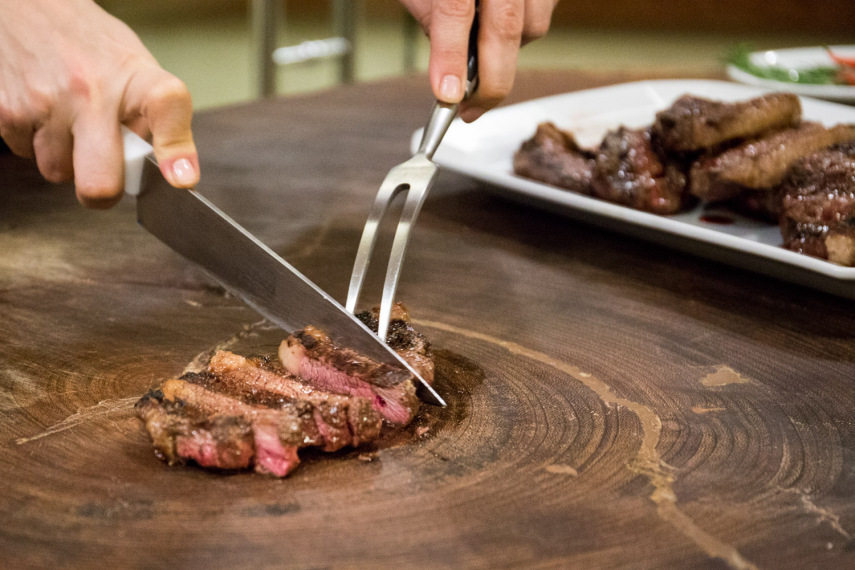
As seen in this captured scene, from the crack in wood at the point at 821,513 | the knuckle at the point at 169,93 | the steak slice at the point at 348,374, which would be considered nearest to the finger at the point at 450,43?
the knuckle at the point at 169,93

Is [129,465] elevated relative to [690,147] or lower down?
lower down

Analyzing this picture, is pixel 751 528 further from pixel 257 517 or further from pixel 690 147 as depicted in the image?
pixel 690 147

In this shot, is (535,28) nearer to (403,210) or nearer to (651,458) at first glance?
(403,210)

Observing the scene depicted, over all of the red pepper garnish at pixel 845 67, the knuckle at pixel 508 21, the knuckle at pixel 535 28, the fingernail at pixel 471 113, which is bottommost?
the red pepper garnish at pixel 845 67

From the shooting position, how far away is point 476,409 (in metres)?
1.90

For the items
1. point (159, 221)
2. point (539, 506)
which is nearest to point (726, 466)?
point (539, 506)

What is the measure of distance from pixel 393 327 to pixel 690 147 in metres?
1.47

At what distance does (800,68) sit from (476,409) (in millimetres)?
4213

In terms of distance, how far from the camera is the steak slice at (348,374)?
5.94 feet

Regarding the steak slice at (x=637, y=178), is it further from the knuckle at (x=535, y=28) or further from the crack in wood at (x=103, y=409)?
the crack in wood at (x=103, y=409)

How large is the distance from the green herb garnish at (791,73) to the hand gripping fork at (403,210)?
10.4 ft

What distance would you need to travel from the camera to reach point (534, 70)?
5.53m

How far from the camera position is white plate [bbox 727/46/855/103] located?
429 centimetres

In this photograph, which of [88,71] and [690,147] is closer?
[88,71]
